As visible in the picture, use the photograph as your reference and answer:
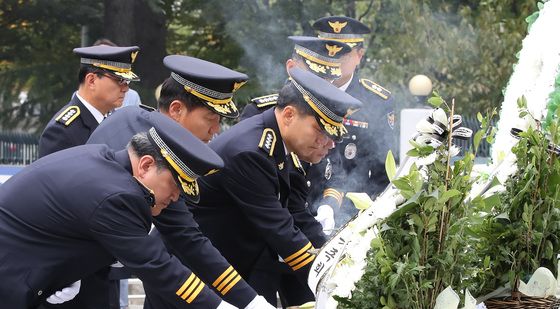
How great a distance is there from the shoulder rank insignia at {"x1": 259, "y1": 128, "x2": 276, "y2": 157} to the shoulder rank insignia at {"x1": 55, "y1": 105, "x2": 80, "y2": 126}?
1801mm

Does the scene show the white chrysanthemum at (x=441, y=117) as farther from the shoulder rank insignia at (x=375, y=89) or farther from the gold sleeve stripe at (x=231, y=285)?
the shoulder rank insignia at (x=375, y=89)

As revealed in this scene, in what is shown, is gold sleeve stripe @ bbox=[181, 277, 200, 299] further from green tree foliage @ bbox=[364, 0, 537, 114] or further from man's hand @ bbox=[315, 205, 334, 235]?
green tree foliage @ bbox=[364, 0, 537, 114]

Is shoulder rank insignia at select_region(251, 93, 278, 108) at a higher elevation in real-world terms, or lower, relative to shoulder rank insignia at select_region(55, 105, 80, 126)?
higher

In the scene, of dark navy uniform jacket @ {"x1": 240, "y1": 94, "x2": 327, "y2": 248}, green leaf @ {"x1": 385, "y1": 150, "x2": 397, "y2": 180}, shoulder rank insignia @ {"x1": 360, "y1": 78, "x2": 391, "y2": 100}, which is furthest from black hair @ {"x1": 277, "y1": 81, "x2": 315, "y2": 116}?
shoulder rank insignia @ {"x1": 360, "y1": 78, "x2": 391, "y2": 100}

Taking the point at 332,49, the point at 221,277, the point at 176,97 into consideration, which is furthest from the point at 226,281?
the point at 332,49

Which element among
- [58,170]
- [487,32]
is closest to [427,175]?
[58,170]

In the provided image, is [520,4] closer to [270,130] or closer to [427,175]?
[270,130]

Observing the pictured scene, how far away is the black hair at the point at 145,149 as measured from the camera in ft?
12.6

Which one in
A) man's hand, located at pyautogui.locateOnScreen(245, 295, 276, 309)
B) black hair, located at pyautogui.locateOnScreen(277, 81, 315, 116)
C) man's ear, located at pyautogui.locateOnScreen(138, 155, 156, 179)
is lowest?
man's hand, located at pyautogui.locateOnScreen(245, 295, 276, 309)

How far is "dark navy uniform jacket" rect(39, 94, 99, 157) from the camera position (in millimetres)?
6164

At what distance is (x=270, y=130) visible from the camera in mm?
4812

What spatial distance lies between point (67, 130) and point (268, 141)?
71.5 inches

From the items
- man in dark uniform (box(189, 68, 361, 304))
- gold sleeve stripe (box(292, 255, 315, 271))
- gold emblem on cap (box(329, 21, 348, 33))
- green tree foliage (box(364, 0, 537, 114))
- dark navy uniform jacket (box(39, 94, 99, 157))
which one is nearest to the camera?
man in dark uniform (box(189, 68, 361, 304))

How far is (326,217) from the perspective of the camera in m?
5.98
